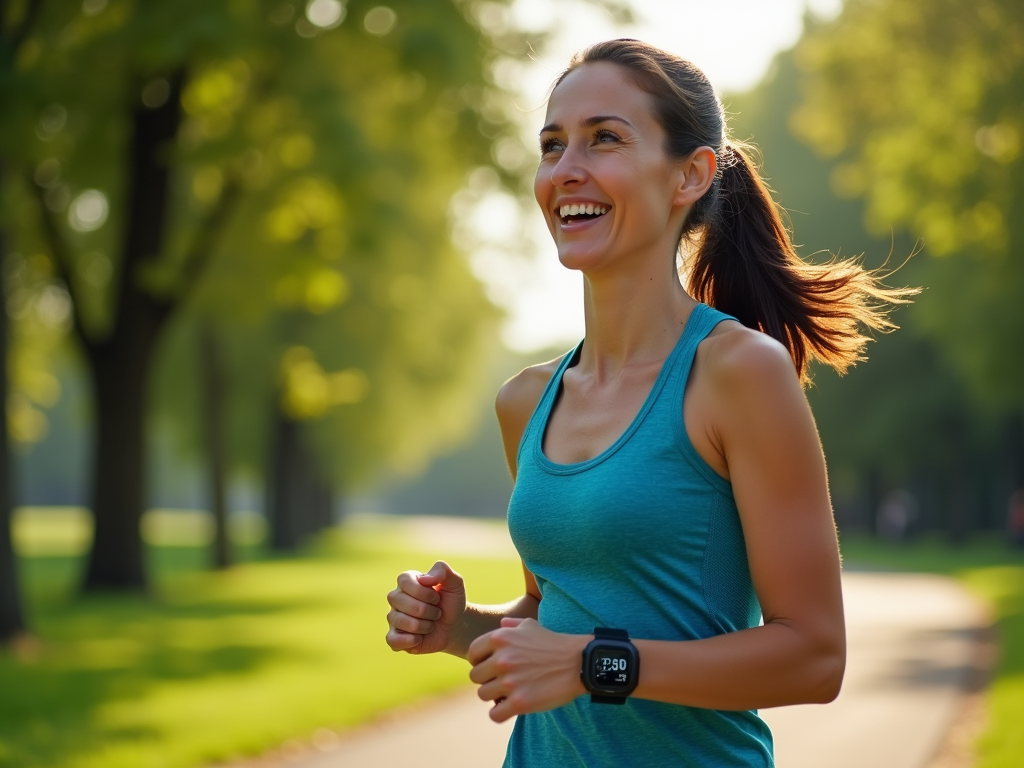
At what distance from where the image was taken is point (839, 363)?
2.64 metres

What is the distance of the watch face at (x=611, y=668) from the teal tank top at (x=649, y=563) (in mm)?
179

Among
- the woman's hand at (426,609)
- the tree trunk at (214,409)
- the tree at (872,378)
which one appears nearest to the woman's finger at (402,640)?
the woman's hand at (426,609)

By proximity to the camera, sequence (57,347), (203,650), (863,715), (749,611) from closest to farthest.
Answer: (749,611) → (863,715) → (203,650) → (57,347)

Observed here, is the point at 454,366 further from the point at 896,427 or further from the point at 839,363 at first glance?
the point at 839,363

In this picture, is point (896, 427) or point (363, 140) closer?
point (363, 140)

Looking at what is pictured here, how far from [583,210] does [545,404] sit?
39cm

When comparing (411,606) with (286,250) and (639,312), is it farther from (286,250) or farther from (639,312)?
(286,250)

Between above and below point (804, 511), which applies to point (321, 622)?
below

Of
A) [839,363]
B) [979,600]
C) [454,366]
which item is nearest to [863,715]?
[839,363]

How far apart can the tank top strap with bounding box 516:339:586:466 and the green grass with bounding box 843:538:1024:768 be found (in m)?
5.99

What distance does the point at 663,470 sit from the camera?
2.15 m

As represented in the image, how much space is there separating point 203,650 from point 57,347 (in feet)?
47.4

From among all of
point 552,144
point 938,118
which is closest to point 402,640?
point 552,144

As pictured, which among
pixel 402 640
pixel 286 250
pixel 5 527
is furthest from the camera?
pixel 286 250
